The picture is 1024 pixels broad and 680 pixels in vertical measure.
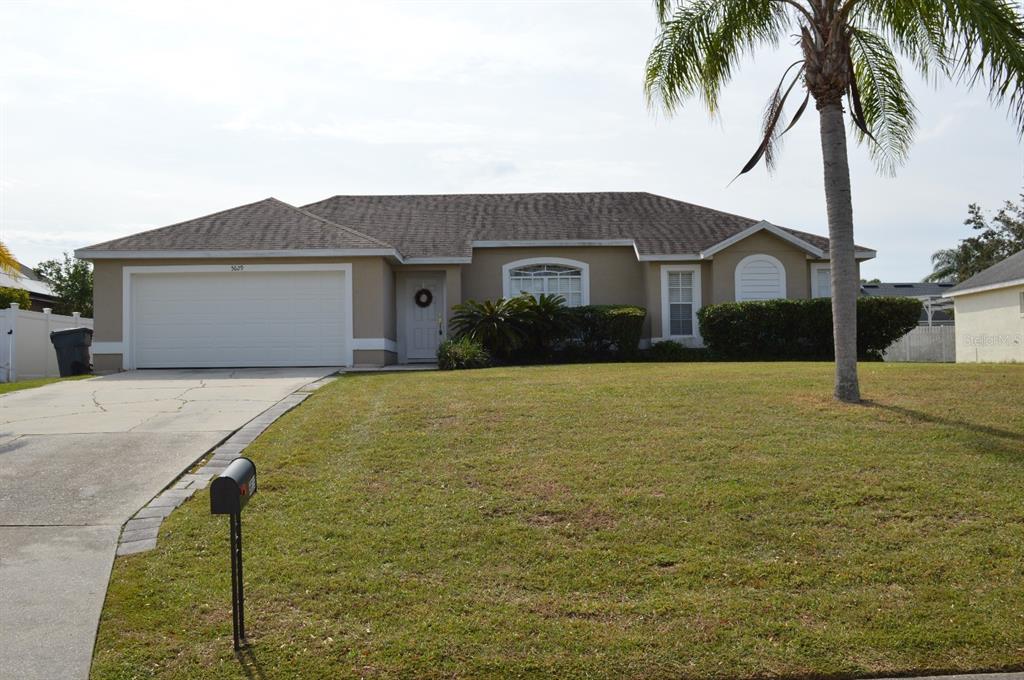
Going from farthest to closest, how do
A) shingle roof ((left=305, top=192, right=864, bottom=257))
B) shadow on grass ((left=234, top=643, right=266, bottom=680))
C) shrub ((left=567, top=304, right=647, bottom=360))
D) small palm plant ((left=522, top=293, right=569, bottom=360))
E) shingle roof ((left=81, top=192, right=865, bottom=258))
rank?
shingle roof ((left=305, top=192, right=864, bottom=257)) < shrub ((left=567, top=304, right=647, bottom=360)) < small palm plant ((left=522, top=293, right=569, bottom=360)) < shingle roof ((left=81, top=192, right=865, bottom=258)) < shadow on grass ((left=234, top=643, right=266, bottom=680))

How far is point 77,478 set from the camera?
A: 24.7ft

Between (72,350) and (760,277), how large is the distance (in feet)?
51.1

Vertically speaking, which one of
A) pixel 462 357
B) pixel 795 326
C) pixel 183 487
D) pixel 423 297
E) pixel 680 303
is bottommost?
pixel 183 487

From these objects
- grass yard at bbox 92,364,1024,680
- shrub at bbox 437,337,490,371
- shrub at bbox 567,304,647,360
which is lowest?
grass yard at bbox 92,364,1024,680

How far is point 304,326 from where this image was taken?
17.6 m

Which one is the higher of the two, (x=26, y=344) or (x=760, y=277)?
(x=760, y=277)

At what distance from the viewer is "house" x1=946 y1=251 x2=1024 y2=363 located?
2236cm

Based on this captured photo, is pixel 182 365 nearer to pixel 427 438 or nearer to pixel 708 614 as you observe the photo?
pixel 427 438

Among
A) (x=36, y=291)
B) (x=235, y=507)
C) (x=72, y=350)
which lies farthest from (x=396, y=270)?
(x=36, y=291)

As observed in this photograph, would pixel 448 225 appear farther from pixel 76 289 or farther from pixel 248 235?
pixel 76 289

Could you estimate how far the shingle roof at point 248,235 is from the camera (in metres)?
17.4

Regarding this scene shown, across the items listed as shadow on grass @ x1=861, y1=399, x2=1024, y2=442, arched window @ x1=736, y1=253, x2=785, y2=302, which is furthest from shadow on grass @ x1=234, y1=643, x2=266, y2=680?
arched window @ x1=736, y1=253, x2=785, y2=302

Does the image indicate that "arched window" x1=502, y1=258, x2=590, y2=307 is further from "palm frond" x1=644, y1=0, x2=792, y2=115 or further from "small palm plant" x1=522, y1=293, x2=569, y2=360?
"palm frond" x1=644, y1=0, x2=792, y2=115

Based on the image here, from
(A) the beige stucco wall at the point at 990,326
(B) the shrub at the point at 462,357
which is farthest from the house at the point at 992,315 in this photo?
(B) the shrub at the point at 462,357
